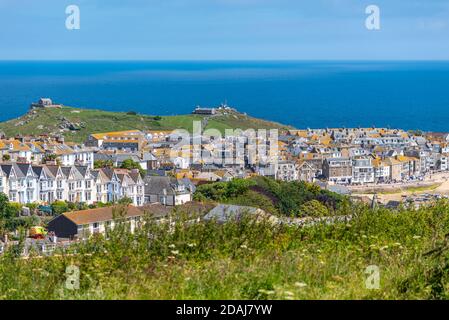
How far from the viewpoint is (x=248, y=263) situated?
7.12 metres

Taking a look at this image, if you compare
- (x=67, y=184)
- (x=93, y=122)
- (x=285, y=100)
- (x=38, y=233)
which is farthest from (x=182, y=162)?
(x=285, y=100)

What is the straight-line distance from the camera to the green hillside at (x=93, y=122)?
67.4 m

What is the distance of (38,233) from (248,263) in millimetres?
15109

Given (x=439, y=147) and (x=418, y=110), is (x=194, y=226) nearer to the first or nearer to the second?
(x=439, y=147)

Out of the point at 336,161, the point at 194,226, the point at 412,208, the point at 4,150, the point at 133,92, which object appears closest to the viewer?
the point at 194,226

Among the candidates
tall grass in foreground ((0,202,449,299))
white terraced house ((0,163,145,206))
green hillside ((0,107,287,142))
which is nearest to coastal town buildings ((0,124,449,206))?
white terraced house ((0,163,145,206))

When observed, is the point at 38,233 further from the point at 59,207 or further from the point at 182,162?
the point at 182,162

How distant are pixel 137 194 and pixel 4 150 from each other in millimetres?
8808

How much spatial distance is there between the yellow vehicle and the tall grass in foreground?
12384mm

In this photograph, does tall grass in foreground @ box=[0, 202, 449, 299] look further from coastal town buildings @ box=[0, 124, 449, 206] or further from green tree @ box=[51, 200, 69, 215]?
coastal town buildings @ box=[0, 124, 449, 206]

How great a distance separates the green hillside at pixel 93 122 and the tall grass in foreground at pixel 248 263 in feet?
184

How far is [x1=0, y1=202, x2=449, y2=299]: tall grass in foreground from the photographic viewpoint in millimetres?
6102
